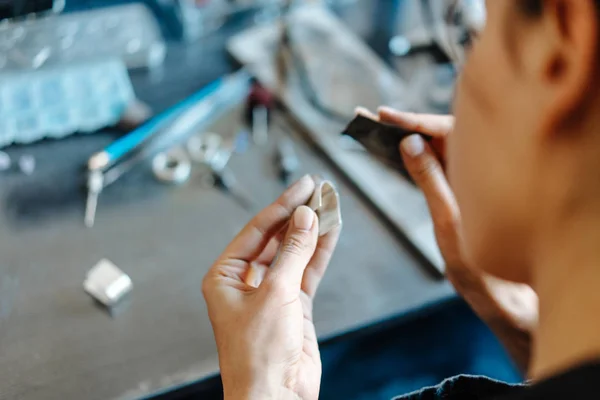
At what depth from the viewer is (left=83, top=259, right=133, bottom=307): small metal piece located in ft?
1.94

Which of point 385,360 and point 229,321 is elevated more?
point 229,321

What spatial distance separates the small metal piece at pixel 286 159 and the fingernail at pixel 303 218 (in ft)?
0.58

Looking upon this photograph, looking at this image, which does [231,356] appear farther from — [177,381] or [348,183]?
[348,183]

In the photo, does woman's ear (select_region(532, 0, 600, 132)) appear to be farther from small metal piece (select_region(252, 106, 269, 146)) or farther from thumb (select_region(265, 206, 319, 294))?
small metal piece (select_region(252, 106, 269, 146))

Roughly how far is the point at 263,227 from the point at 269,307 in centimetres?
9

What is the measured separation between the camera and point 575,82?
0.99ft

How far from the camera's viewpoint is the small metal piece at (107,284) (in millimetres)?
592

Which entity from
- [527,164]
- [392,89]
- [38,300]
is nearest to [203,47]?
[392,89]

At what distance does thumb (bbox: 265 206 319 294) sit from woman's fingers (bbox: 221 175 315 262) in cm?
2

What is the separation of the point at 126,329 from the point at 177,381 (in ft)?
0.25

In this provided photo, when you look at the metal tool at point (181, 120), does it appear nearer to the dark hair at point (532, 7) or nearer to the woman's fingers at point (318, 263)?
the woman's fingers at point (318, 263)

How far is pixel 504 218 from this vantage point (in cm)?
40

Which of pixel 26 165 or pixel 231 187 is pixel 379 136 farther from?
pixel 26 165

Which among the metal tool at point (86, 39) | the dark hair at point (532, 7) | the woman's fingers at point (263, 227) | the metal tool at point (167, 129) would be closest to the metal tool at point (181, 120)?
the metal tool at point (167, 129)
